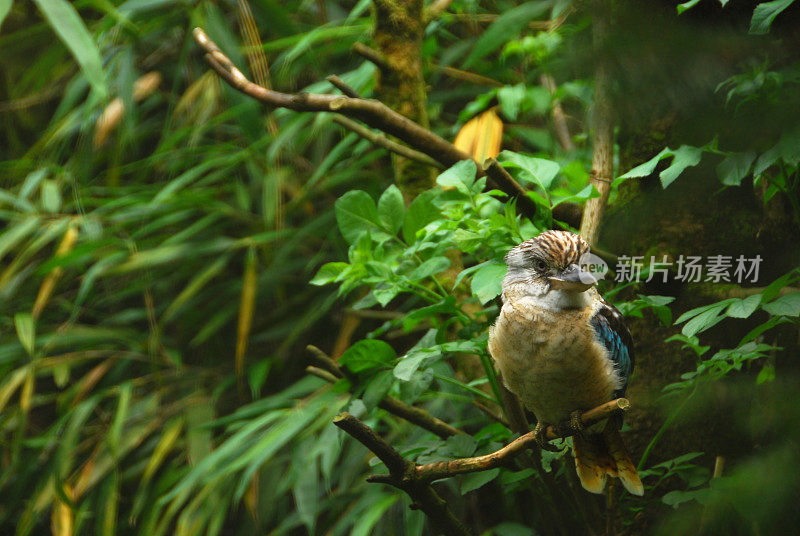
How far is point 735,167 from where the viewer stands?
91 centimetres

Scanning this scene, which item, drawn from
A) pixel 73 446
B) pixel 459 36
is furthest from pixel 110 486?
pixel 459 36

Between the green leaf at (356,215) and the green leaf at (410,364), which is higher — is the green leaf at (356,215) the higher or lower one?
the higher one

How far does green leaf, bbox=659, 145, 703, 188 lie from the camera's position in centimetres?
93

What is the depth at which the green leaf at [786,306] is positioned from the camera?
0.85 meters

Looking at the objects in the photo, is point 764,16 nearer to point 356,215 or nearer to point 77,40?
point 356,215

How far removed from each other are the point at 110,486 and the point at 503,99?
1.59 metres

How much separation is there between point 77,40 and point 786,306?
165cm

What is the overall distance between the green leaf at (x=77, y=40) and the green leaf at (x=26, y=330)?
0.86 metres

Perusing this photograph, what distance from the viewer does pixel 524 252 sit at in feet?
3.74

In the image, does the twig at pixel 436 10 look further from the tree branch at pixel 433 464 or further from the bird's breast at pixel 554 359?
the tree branch at pixel 433 464

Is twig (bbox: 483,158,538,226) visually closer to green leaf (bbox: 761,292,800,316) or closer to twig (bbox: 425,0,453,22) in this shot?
green leaf (bbox: 761,292,800,316)

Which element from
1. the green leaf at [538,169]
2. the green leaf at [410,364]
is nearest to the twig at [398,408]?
the green leaf at [410,364]

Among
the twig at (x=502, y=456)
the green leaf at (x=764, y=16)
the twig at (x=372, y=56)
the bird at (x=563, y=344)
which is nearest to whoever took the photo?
the green leaf at (x=764, y=16)

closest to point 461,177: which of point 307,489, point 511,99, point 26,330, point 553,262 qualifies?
point 553,262
